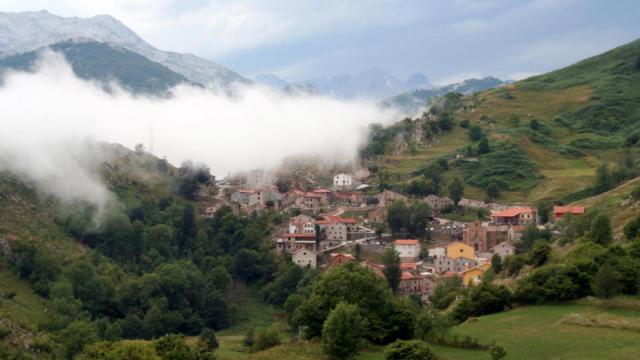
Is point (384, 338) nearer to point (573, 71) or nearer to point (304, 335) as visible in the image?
point (304, 335)

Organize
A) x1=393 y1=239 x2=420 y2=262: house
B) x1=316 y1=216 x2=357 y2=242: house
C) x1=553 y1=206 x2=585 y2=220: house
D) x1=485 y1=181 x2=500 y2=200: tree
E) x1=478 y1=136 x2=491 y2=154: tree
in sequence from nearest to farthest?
x1=553 y1=206 x2=585 y2=220: house, x1=393 y1=239 x2=420 y2=262: house, x1=316 y1=216 x2=357 y2=242: house, x1=485 y1=181 x2=500 y2=200: tree, x1=478 y1=136 x2=491 y2=154: tree

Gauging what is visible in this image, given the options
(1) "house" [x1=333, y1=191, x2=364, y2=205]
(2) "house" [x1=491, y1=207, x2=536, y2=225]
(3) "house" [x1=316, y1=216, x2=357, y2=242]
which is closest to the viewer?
(2) "house" [x1=491, y1=207, x2=536, y2=225]

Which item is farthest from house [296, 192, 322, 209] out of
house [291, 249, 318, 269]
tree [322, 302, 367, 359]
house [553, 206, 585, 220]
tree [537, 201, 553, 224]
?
tree [322, 302, 367, 359]

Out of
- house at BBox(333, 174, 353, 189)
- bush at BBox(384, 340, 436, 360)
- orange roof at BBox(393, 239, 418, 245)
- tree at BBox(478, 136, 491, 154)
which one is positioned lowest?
bush at BBox(384, 340, 436, 360)

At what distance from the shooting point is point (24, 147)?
104 meters

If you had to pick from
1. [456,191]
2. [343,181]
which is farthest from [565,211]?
[343,181]

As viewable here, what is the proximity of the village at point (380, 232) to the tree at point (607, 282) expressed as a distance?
2952 cm

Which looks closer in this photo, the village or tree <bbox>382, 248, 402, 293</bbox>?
tree <bbox>382, 248, 402, 293</bbox>

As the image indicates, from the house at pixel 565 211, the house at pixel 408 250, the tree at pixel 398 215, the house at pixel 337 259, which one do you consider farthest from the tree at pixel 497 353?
the tree at pixel 398 215

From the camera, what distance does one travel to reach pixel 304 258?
90.1m

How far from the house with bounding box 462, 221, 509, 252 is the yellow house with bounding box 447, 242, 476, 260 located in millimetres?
3672

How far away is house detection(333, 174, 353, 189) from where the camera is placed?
120 metres

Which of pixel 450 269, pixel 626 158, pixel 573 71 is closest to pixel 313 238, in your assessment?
pixel 450 269

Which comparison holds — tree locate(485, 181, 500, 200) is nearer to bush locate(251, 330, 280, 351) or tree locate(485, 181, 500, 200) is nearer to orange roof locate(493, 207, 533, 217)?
orange roof locate(493, 207, 533, 217)
